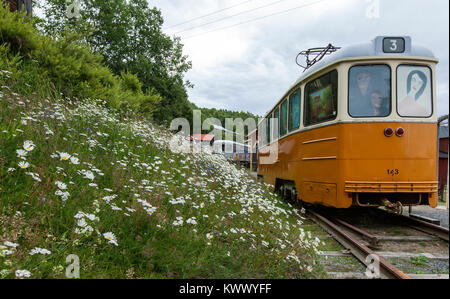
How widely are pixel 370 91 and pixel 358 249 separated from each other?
2.78 metres

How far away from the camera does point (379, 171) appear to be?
4.65 meters

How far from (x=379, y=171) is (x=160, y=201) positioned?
3734 mm

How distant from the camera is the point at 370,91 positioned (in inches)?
195

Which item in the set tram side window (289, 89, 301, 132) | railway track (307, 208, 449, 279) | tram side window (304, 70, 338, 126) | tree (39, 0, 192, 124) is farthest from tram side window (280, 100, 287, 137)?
tree (39, 0, 192, 124)

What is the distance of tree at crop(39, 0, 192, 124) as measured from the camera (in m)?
11.4

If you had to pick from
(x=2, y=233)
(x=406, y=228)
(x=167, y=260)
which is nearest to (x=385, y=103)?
(x=406, y=228)

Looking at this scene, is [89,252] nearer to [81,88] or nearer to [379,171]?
[379,171]

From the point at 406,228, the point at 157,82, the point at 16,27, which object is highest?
the point at 157,82

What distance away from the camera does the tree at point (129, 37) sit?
11.4 meters

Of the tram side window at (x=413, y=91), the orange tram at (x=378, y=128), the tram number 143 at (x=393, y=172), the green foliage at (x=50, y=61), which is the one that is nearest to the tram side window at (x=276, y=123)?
the orange tram at (x=378, y=128)

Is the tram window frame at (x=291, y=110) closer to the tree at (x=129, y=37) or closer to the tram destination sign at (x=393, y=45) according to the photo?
the tram destination sign at (x=393, y=45)

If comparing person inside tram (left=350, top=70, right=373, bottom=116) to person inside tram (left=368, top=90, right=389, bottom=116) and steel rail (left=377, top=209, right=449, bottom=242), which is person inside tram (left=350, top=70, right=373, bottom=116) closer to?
person inside tram (left=368, top=90, right=389, bottom=116)

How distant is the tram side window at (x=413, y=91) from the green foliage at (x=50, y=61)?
22.0 feet

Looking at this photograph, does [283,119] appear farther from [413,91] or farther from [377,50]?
A: [413,91]
